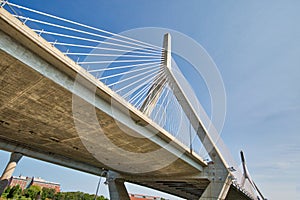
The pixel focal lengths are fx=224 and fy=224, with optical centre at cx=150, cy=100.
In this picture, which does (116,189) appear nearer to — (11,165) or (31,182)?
(11,165)

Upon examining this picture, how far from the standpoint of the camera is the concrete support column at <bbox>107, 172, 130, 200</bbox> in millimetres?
32375

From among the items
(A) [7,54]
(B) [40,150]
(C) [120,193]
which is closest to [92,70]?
(A) [7,54]

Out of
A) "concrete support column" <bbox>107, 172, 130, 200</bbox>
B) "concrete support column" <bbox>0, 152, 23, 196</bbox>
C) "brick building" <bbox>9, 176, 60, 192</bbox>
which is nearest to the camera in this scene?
"concrete support column" <bbox>0, 152, 23, 196</bbox>

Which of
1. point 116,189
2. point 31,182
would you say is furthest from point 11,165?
point 31,182

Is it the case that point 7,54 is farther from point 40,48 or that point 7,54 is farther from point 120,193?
point 120,193

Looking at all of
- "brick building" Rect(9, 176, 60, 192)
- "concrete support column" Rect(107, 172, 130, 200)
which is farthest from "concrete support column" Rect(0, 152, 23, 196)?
"brick building" Rect(9, 176, 60, 192)

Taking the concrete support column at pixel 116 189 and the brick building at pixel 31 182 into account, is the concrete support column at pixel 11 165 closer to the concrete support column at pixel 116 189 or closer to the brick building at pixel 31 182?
the concrete support column at pixel 116 189

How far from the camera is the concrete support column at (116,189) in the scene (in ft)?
106

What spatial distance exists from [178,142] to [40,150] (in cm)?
1382

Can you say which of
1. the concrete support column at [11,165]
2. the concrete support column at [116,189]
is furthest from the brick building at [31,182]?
the concrete support column at [11,165]

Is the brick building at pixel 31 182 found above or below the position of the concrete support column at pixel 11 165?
below

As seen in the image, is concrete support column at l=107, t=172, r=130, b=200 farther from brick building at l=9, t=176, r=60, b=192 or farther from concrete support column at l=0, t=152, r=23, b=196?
brick building at l=9, t=176, r=60, b=192

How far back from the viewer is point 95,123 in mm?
14664

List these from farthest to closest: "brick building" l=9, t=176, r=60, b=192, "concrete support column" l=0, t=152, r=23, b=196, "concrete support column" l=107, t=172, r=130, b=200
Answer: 1. "brick building" l=9, t=176, r=60, b=192
2. "concrete support column" l=107, t=172, r=130, b=200
3. "concrete support column" l=0, t=152, r=23, b=196
